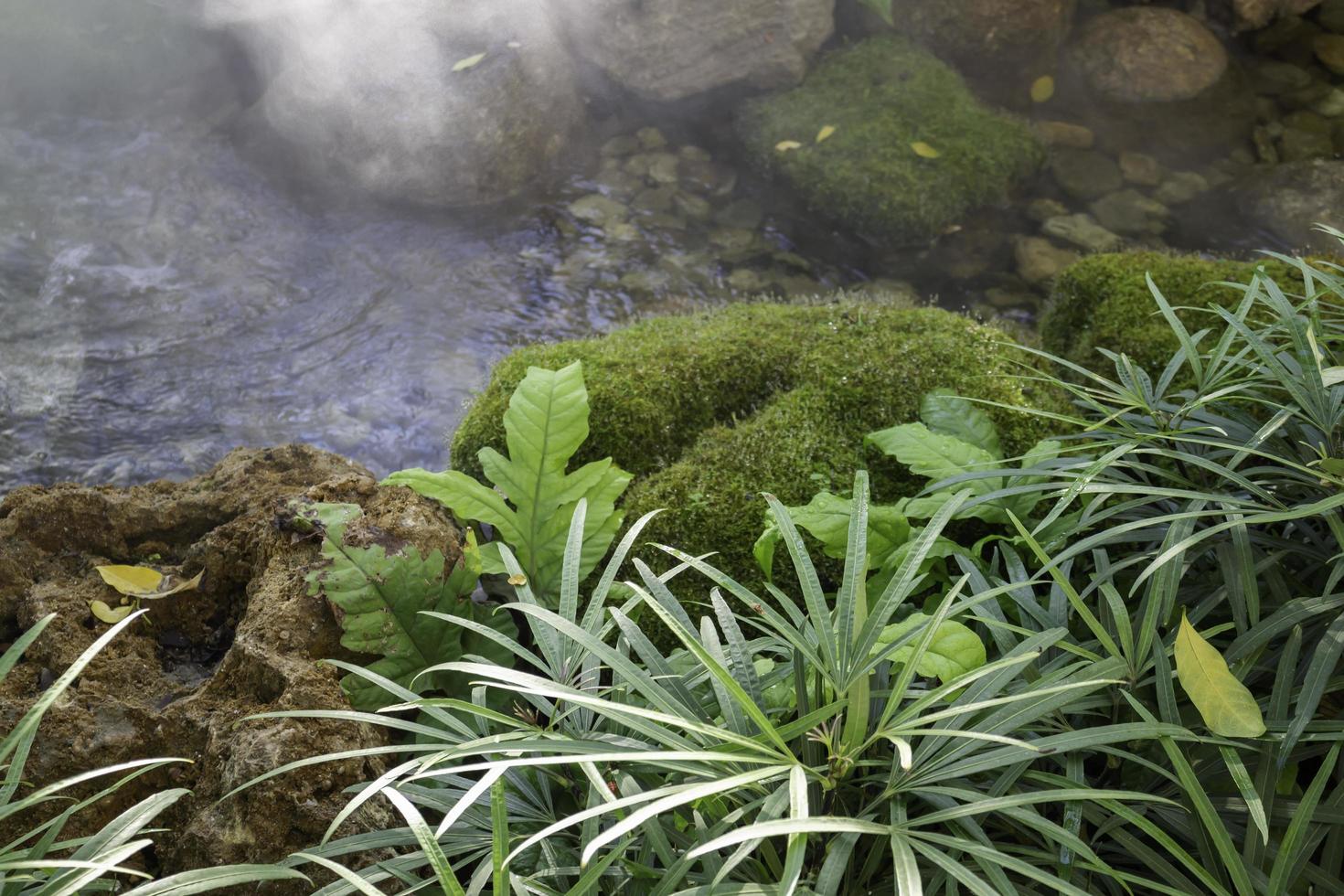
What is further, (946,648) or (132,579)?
(132,579)

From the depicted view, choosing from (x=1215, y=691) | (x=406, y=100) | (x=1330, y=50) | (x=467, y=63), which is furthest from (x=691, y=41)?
(x=1215, y=691)

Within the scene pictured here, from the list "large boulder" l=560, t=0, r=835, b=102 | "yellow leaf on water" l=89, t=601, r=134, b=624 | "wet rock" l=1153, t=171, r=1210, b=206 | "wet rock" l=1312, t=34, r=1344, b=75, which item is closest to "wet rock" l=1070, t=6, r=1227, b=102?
"wet rock" l=1312, t=34, r=1344, b=75

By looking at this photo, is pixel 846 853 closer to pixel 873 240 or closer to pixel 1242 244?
pixel 873 240

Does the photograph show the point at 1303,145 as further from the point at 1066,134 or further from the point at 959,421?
the point at 959,421

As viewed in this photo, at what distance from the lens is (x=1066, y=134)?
6.66 metres

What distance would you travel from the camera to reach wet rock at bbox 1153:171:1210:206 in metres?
6.22

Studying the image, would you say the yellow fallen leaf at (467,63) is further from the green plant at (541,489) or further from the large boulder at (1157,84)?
the green plant at (541,489)

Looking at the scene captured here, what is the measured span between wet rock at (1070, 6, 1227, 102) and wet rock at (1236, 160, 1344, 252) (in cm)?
106

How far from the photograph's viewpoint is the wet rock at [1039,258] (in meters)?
5.67

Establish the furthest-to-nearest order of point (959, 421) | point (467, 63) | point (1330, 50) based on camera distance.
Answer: point (1330, 50) → point (467, 63) → point (959, 421)

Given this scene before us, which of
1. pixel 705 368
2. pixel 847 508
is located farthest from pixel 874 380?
pixel 847 508

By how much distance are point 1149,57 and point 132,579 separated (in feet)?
25.1

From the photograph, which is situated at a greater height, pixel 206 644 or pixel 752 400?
pixel 206 644

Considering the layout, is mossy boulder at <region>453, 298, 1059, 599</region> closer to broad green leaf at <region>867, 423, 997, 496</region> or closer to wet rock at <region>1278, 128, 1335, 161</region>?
broad green leaf at <region>867, 423, 997, 496</region>
